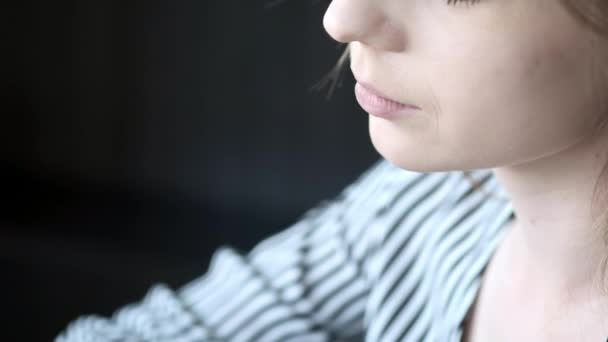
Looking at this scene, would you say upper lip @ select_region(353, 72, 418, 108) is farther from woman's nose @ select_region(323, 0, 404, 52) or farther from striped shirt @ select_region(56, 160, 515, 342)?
striped shirt @ select_region(56, 160, 515, 342)

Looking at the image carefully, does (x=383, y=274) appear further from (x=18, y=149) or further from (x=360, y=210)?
(x=18, y=149)

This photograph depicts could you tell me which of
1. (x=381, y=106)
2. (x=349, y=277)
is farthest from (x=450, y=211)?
(x=381, y=106)

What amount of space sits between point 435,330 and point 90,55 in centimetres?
64

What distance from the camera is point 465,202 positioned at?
64cm

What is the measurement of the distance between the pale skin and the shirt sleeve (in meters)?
0.19

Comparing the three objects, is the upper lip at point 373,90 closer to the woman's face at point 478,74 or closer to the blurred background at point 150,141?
the woman's face at point 478,74

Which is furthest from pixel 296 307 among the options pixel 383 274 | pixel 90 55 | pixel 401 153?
pixel 90 55

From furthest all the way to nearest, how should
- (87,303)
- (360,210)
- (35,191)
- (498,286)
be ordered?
1. (35,191)
2. (87,303)
3. (360,210)
4. (498,286)

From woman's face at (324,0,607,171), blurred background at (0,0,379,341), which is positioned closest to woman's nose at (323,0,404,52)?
woman's face at (324,0,607,171)

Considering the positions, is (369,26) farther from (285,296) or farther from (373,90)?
(285,296)

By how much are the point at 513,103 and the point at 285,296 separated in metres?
0.28

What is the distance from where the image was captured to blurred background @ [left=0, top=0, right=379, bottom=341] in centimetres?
100

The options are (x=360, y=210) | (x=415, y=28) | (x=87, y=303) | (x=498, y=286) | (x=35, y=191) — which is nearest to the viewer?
(x=415, y=28)

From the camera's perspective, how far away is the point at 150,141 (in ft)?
3.56
